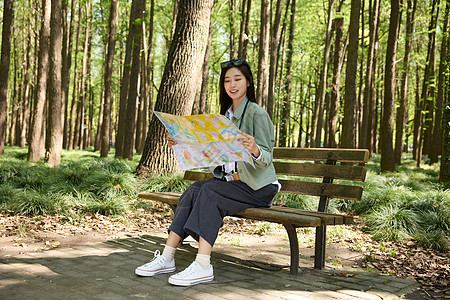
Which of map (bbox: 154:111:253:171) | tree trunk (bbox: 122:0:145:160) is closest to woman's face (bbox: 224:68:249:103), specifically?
map (bbox: 154:111:253:171)

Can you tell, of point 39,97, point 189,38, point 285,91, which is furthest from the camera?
point 285,91

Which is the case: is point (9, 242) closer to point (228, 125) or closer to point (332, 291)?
point (228, 125)

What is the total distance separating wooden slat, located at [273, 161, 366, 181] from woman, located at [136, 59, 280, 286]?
646mm

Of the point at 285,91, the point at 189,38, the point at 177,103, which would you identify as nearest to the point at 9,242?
the point at 177,103

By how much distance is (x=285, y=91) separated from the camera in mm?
21156

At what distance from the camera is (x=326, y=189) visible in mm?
3934

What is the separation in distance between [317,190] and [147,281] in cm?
187

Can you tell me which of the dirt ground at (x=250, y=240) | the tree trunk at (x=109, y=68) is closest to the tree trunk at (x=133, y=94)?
the tree trunk at (x=109, y=68)

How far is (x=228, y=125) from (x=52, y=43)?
392 inches

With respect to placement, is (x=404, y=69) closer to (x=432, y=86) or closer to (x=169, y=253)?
(x=432, y=86)

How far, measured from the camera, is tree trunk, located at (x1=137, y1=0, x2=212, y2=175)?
284 inches

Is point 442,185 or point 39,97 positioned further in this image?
point 39,97

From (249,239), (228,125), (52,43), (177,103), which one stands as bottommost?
Answer: (249,239)

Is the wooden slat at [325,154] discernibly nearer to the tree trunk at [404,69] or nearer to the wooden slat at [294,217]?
the wooden slat at [294,217]
